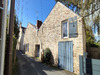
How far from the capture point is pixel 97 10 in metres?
4.73

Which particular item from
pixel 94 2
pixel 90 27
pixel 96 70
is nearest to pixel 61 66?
pixel 96 70

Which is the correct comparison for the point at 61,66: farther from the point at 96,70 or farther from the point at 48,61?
the point at 96,70

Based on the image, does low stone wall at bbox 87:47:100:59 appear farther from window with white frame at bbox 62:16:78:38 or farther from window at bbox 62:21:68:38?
window at bbox 62:21:68:38

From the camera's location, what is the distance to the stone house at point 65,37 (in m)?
5.15

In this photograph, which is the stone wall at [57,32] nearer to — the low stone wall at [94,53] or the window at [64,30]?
the window at [64,30]

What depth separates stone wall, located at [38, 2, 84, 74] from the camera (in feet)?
16.6

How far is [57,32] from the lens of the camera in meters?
7.09

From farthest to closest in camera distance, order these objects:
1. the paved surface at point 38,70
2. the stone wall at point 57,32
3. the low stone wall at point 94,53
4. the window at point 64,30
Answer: the window at point 64,30, the low stone wall at point 94,53, the stone wall at point 57,32, the paved surface at point 38,70

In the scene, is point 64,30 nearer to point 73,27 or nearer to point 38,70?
point 73,27

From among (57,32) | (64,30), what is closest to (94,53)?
(64,30)

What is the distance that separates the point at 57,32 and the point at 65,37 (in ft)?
3.80

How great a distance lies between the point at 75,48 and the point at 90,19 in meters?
2.60

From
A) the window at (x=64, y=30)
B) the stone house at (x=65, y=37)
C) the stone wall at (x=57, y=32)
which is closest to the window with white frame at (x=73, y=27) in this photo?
the stone house at (x=65, y=37)

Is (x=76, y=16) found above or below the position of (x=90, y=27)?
above
